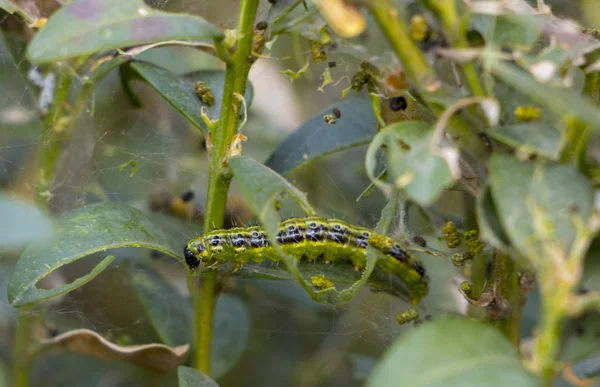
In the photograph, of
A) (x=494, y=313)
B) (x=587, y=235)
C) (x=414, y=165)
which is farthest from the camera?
(x=494, y=313)

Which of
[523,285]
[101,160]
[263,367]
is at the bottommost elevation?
[263,367]

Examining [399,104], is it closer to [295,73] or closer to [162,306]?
[295,73]

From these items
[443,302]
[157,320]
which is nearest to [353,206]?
[443,302]

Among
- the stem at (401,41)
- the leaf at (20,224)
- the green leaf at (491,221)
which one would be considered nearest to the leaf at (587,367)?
the green leaf at (491,221)

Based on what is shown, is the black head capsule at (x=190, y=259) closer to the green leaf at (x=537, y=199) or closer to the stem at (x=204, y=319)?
the stem at (x=204, y=319)

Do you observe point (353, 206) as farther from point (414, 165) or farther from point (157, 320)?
point (414, 165)
